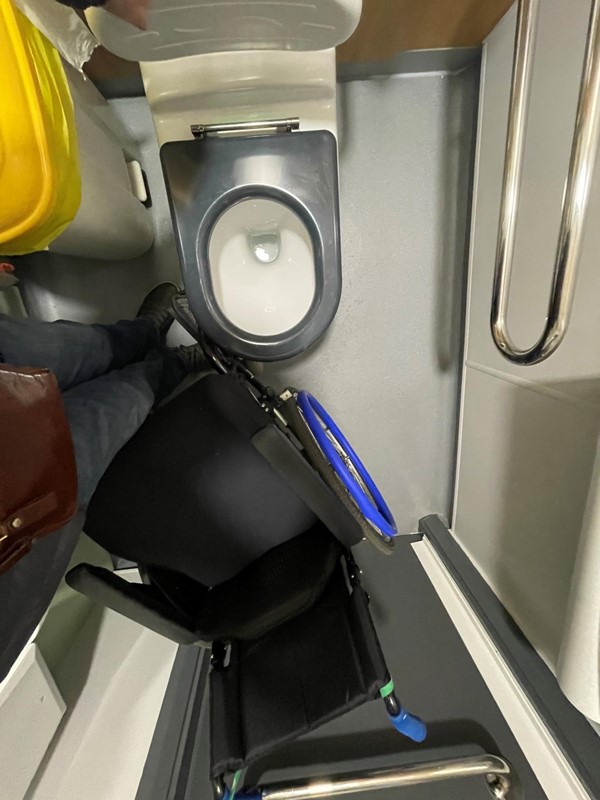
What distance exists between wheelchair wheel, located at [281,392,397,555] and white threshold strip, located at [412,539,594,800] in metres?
0.47

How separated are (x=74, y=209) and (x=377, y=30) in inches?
32.9

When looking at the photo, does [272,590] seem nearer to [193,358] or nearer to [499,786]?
[499,786]

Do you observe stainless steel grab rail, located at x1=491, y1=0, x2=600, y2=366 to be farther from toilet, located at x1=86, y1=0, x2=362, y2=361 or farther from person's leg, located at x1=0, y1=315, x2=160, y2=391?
person's leg, located at x1=0, y1=315, x2=160, y2=391

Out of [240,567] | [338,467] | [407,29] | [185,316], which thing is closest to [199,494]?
[240,567]

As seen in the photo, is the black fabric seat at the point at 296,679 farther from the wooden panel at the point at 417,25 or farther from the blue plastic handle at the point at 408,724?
the wooden panel at the point at 417,25

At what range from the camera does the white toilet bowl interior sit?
110cm

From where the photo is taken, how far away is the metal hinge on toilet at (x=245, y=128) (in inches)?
38.4

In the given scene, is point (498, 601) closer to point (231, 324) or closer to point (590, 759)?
point (590, 759)

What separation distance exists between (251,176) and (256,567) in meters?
0.86

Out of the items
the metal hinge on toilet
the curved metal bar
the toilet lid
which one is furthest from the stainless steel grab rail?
the curved metal bar

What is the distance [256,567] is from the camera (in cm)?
99

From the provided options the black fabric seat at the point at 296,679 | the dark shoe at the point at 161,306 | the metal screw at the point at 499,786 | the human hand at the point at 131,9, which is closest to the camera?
the human hand at the point at 131,9

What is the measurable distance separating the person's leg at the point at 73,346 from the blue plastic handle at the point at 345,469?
0.38m

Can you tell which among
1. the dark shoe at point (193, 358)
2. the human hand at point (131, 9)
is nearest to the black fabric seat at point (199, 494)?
the dark shoe at point (193, 358)
